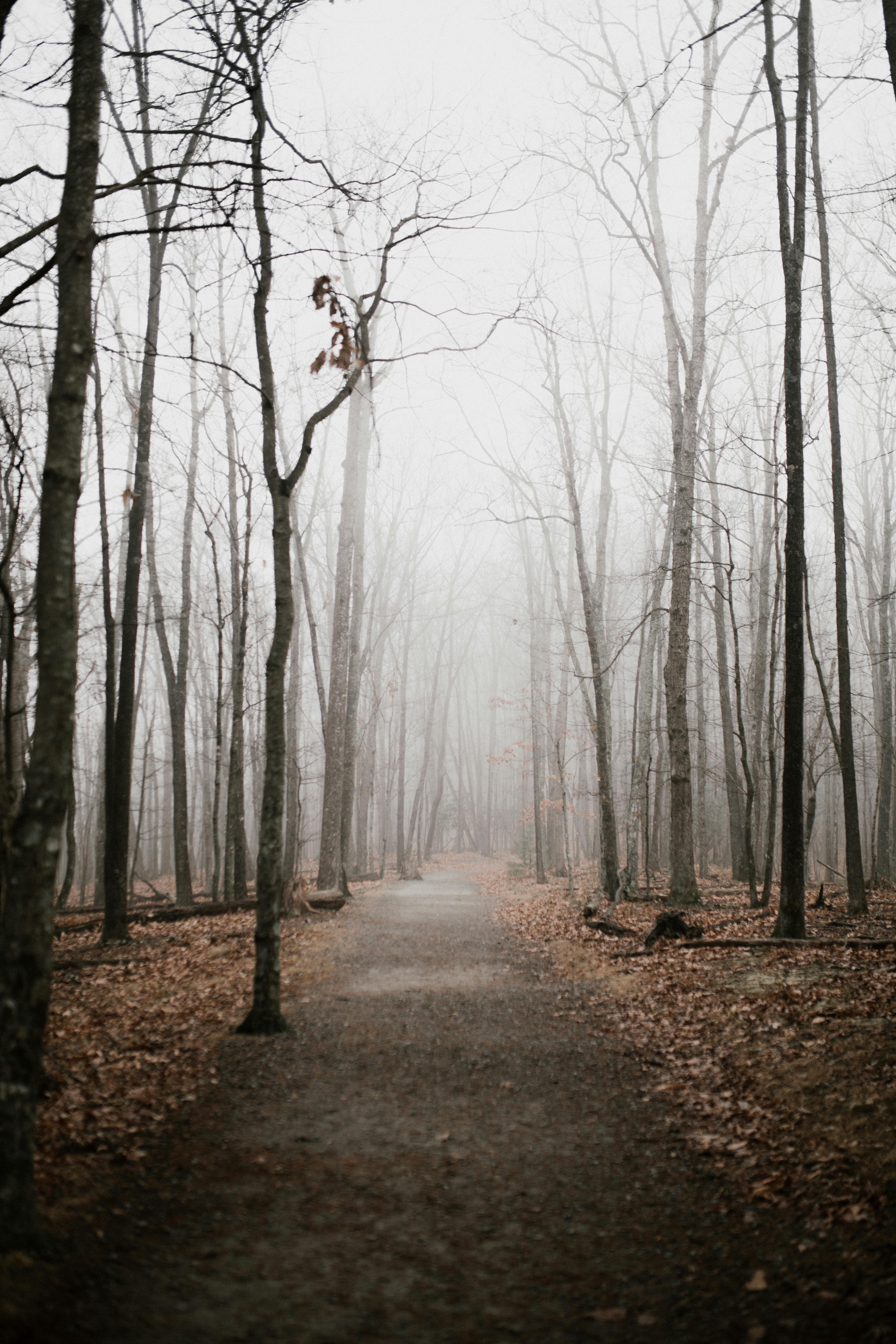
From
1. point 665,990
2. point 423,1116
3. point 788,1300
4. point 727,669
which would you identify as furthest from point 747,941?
point 727,669

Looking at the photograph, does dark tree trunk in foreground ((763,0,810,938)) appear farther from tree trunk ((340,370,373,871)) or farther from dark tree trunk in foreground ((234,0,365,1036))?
tree trunk ((340,370,373,871))

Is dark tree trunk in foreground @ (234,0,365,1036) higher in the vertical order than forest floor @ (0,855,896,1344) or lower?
higher

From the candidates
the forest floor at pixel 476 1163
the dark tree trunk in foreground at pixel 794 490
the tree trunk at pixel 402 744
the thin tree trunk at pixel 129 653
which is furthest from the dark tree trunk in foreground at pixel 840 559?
the tree trunk at pixel 402 744

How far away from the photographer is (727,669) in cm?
1856

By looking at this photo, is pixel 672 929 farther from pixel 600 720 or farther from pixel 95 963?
pixel 95 963

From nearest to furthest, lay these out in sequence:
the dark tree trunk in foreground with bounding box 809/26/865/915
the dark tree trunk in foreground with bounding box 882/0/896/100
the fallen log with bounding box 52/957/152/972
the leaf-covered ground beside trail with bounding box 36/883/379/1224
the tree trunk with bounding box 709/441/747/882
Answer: the leaf-covered ground beside trail with bounding box 36/883/379/1224, the dark tree trunk in foreground with bounding box 882/0/896/100, the fallen log with bounding box 52/957/152/972, the dark tree trunk in foreground with bounding box 809/26/865/915, the tree trunk with bounding box 709/441/747/882

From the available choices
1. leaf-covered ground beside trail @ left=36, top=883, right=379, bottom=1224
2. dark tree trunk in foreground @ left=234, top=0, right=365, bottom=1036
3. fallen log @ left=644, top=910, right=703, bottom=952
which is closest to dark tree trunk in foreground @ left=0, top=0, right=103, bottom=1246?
leaf-covered ground beside trail @ left=36, top=883, right=379, bottom=1224

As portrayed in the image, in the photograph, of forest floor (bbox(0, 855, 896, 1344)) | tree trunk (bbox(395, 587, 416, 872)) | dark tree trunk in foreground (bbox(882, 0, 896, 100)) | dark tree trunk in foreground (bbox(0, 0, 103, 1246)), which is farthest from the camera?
tree trunk (bbox(395, 587, 416, 872))

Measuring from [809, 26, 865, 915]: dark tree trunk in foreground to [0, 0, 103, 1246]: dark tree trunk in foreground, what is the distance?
407 inches

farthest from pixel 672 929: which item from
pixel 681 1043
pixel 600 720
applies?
pixel 600 720

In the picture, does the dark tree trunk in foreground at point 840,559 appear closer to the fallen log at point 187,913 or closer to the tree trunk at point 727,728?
the tree trunk at point 727,728

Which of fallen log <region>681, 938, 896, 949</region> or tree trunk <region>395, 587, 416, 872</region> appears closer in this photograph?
fallen log <region>681, 938, 896, 949</region>

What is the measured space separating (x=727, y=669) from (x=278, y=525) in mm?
14431

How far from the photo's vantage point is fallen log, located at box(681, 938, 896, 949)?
819cm
